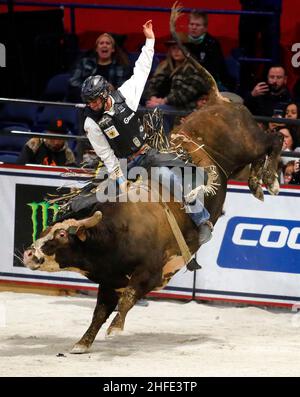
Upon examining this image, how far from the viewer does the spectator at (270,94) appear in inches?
500

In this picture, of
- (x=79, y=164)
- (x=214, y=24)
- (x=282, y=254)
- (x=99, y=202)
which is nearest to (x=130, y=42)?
(x=214, y=24)

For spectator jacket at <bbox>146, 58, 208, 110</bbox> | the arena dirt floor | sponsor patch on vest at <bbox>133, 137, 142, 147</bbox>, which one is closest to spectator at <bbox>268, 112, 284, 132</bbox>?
spectator jacket at <bbox>146, 58, 208, 110</bbox>

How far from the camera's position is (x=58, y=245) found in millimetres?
9602

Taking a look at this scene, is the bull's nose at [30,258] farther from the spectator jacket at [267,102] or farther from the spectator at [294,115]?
the spectator jacket at [267,102]

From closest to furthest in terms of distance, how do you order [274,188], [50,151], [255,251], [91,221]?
[91,221] → [274,188] → [255,251] → [50,151]

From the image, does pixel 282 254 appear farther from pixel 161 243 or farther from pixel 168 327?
pixel 161 243

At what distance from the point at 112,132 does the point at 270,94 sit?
3551 mm

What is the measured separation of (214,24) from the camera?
14.4 meters

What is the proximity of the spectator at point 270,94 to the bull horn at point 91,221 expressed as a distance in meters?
3.76

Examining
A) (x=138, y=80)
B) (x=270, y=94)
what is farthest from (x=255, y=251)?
(x=138, y=80)

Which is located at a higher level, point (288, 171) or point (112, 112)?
point (112, 112)

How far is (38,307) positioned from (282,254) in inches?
97.3

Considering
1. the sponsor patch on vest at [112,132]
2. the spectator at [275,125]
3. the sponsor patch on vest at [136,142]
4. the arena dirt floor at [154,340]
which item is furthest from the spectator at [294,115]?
the sponsor patch on vest at [112,132]

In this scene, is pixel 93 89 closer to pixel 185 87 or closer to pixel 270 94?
pixel 185 87
